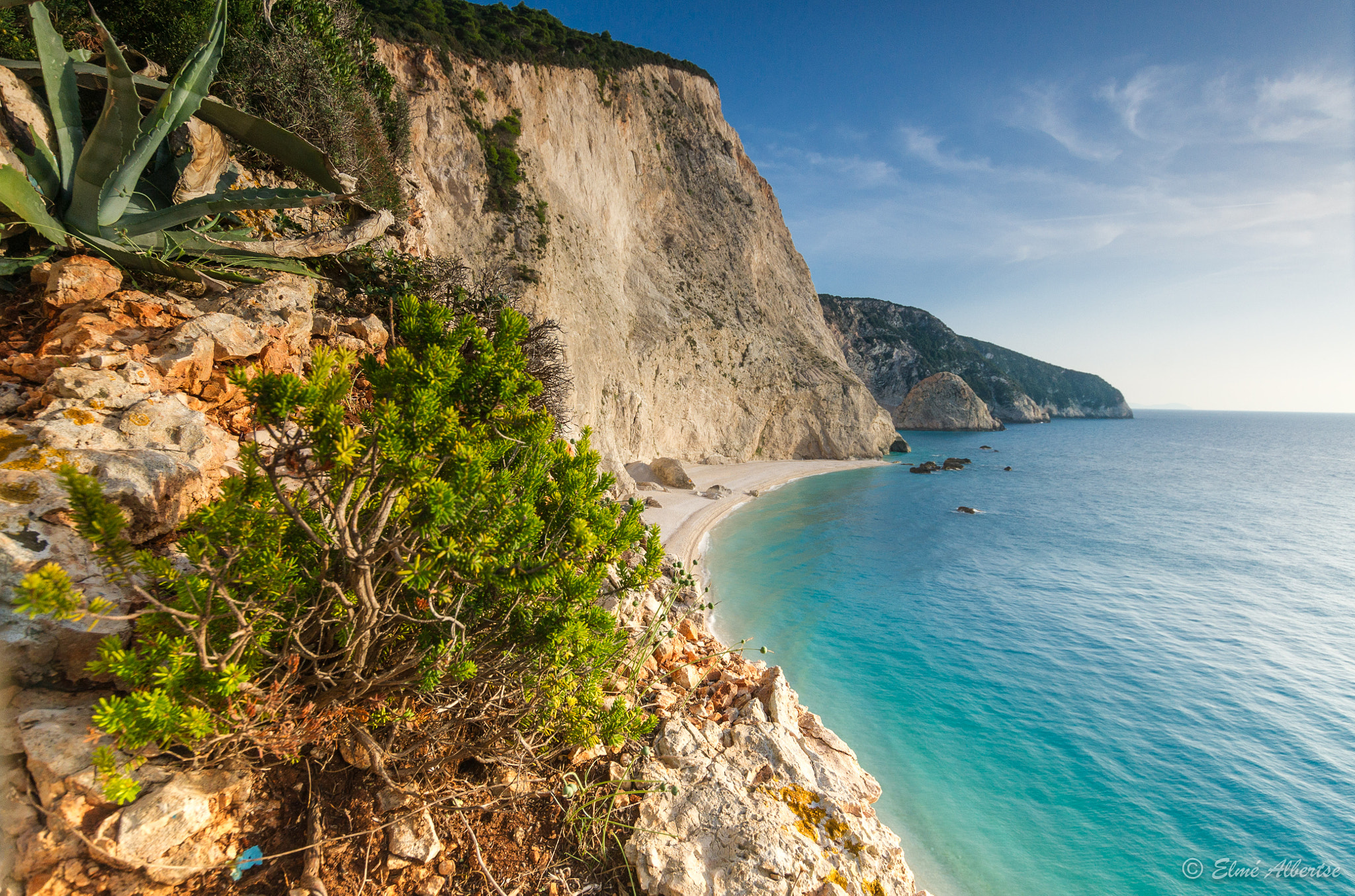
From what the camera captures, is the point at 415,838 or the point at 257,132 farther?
the point at 257,132

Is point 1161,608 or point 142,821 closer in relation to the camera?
point 142,821

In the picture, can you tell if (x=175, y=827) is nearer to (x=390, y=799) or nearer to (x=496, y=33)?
(x=390, y=799)

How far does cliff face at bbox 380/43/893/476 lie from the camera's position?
22141 mm

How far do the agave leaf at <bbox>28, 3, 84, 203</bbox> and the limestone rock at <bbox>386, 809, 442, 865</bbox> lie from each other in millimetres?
5700

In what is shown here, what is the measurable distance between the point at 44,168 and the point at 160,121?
92cm

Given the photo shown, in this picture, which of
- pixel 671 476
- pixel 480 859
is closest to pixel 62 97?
pixel 480 859

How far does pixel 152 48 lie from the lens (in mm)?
7625

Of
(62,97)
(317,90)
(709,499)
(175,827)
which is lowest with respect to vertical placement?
(709,499)

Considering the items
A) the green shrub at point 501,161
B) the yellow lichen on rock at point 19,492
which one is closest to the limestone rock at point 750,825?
the yellow lichen on rock at point 19,492

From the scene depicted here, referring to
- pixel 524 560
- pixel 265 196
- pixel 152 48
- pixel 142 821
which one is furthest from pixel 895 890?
pixel 152 48

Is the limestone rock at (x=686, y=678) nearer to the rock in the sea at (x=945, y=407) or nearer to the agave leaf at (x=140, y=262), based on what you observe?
the agave leaf at (x=140, y=262)

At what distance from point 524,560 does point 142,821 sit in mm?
1942

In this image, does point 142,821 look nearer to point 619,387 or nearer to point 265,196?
point 265,196

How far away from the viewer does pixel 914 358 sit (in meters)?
89.9
